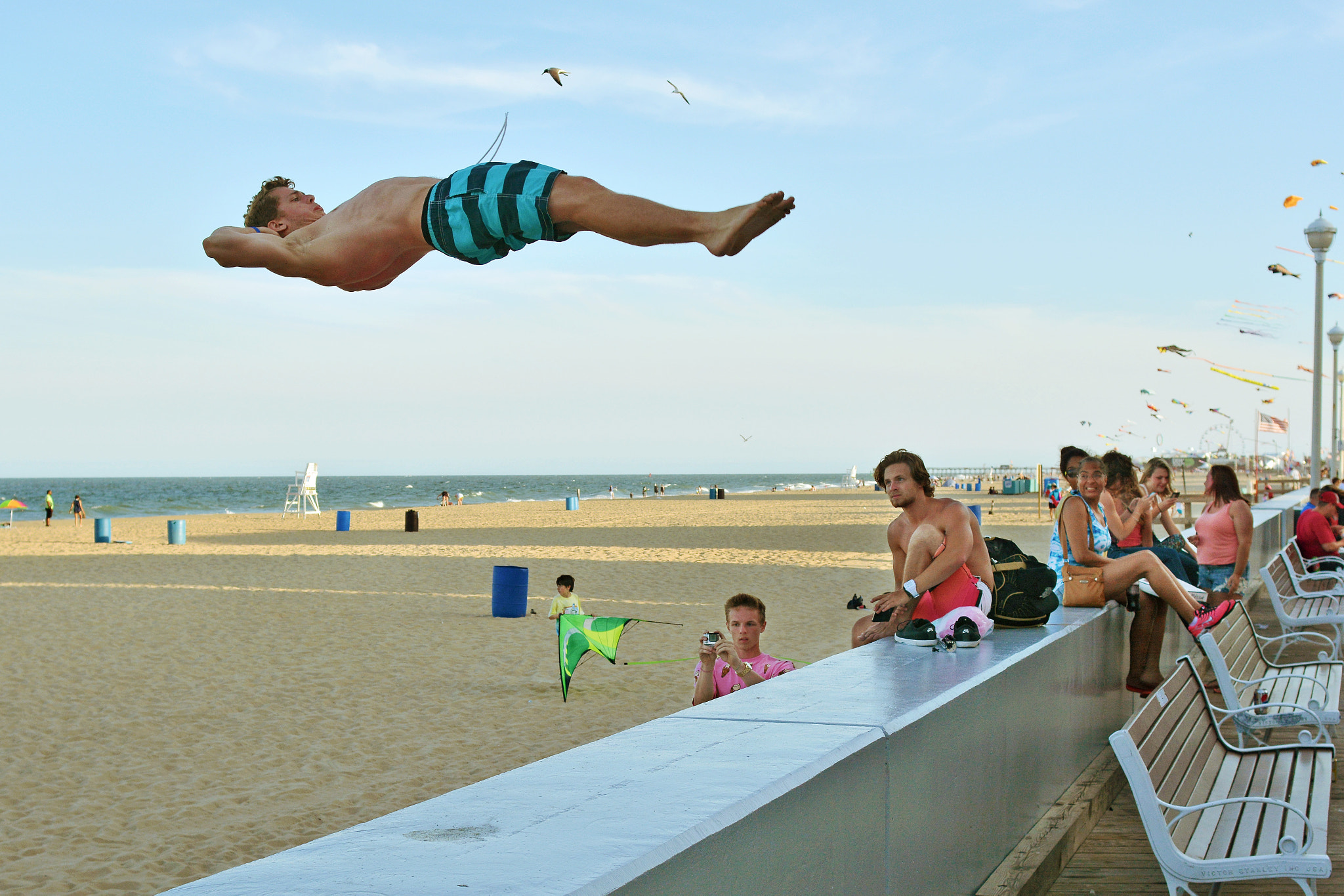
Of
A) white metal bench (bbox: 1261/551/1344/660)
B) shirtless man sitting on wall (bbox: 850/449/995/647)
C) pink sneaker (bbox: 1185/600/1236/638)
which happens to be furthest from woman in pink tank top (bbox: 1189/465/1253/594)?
shirtless man sitting on wall (bbox: 850/449/995/647)

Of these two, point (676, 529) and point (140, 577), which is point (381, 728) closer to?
point (140, 577)

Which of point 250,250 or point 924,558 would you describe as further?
point 924,558

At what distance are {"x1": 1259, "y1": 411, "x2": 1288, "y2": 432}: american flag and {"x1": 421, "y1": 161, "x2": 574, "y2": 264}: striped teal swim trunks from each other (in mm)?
39805

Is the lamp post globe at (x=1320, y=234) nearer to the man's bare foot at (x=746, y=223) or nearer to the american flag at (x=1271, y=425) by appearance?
the man's bare foot at (x=746, y=223)

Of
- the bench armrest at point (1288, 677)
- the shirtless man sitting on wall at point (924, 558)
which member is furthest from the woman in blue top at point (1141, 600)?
the shirtless man sitting on wall at point (924, 558)

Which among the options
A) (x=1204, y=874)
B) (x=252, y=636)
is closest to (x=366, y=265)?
(x=1204, y=874)

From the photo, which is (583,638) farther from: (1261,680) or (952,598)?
(1261,680)

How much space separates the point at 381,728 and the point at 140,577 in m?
13.6

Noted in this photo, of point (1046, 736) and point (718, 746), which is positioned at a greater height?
point (718, 746)

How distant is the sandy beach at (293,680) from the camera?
6203mm

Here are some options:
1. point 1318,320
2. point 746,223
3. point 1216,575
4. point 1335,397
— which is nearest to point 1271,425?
point 1335,397

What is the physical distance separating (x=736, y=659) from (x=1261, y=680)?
2527 mm

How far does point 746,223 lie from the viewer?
2.05 m

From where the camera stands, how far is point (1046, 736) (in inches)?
169
